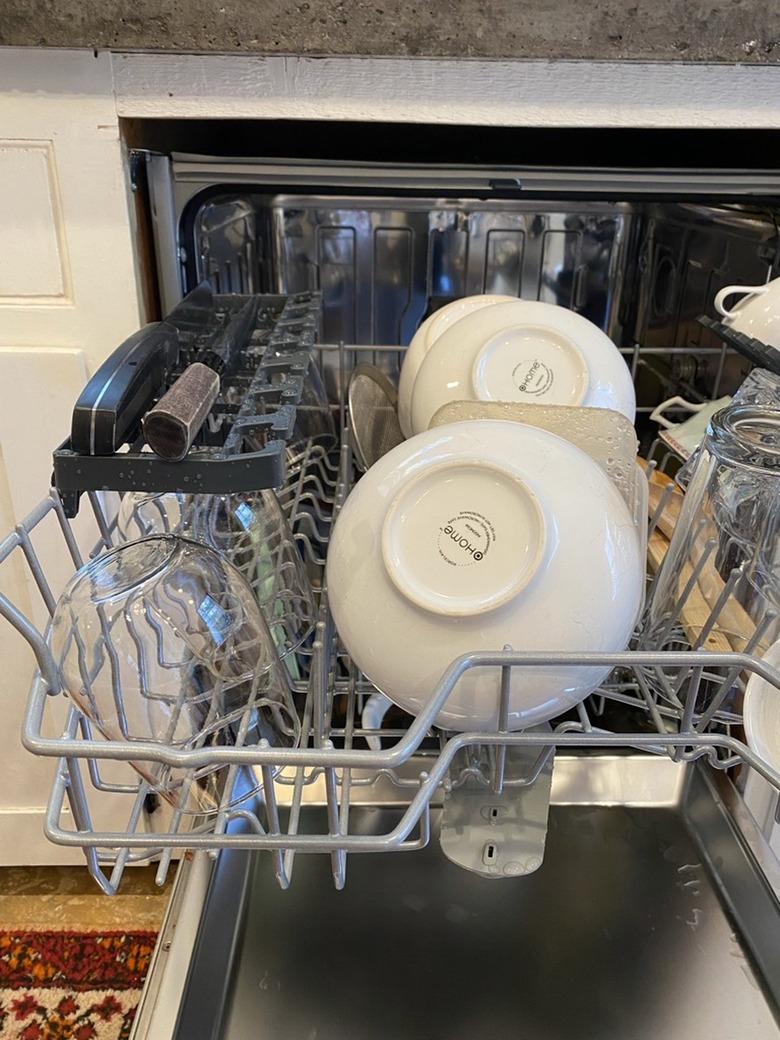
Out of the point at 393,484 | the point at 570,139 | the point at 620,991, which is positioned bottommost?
the point at 620,991

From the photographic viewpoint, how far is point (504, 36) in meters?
0.55

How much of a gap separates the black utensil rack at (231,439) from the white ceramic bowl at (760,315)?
1.08 feet

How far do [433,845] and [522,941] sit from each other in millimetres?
105

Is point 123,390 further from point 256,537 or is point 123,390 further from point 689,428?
point 689,428

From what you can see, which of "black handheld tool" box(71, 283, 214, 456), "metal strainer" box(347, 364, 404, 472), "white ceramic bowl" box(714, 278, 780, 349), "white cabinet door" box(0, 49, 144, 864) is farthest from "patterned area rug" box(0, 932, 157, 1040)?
"white ceramic bowl" box(714, 278, 780, 349)

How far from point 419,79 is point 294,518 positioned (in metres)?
0.34

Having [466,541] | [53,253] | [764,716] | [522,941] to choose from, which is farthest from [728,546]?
[53,253]

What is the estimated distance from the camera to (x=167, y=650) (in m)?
0.48

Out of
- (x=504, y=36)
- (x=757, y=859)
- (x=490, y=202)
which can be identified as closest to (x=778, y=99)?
(x=504, y=36)

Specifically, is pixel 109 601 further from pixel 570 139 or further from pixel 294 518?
pixel 570 139

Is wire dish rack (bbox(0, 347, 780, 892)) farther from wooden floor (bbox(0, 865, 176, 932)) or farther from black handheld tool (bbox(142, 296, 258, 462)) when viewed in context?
wooden floor (bbox(0, 865, 176, 932))

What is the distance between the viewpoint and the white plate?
0.43 metres

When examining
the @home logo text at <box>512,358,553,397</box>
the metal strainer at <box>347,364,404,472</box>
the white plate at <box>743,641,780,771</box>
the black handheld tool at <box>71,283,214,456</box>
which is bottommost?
the white plate at <box>743,641,780,771</box>

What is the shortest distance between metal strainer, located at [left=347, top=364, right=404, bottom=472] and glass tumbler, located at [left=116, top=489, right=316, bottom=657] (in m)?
0.10
